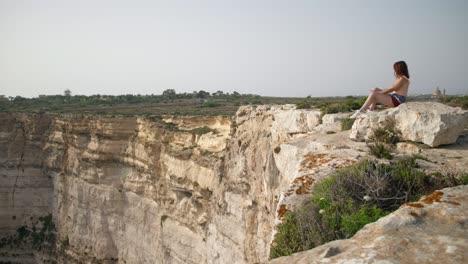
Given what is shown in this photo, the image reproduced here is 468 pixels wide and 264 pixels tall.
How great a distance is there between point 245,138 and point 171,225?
694 centimetres

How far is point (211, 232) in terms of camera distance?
578 inches

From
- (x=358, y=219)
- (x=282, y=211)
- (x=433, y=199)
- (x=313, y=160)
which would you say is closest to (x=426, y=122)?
(x=313, y=160)

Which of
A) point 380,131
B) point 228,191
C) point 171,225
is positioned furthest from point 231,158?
point 380,131

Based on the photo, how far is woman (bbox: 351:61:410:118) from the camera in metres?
6.89

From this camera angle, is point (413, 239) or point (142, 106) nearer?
point (413, 239)

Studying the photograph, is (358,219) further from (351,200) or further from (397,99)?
(397,99)

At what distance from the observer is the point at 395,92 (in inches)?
275

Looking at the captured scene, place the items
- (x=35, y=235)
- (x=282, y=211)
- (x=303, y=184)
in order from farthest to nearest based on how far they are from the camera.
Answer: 1. (x=35, y=235)
2. (x=303, y=184)
3. (x=282, y=211)

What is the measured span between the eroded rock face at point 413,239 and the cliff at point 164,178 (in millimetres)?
1099

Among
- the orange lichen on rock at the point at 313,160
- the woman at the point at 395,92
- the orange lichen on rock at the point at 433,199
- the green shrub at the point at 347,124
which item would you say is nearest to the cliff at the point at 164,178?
the orange lichen on rock at the point at 313,160

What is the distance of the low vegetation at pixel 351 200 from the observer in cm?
340

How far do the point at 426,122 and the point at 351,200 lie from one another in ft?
7.55

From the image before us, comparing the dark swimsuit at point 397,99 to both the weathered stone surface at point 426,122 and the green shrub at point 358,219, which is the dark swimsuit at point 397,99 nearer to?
the weathered stone surface at point 426,122

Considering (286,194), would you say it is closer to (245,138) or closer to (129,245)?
(245,138)
